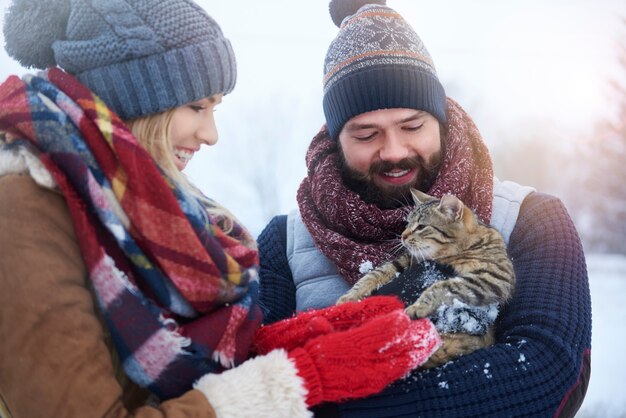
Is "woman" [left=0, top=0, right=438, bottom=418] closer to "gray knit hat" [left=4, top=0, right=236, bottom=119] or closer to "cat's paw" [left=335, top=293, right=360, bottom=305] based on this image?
"gray knit hat" [left=4, top=0, right=236, bottom=119]

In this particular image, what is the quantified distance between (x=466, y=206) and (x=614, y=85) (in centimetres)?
489

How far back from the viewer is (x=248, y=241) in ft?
5.08

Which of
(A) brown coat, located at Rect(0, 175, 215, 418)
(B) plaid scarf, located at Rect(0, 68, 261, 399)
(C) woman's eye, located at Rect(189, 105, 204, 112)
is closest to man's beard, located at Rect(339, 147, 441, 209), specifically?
(C) woman's eye, located at Rect(189, 105, 204, 112)

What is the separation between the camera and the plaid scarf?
1.10 m

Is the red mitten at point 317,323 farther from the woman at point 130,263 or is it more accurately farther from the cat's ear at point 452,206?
the cat's ear at point 452,206

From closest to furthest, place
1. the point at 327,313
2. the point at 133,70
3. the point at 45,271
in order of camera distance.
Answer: the point at 45,271 < the point at 133,70 < the point at 327,313

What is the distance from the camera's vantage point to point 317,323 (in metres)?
1.32

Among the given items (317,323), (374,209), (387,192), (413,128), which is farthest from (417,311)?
(413,128)

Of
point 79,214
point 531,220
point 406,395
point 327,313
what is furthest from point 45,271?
point 531,220

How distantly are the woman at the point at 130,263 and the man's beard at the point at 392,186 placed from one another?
2.81ft

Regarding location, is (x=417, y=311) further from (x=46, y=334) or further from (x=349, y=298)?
(x=46, y=334)

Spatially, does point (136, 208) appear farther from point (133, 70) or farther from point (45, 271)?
point (133, 70)

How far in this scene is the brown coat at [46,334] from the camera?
990 mm

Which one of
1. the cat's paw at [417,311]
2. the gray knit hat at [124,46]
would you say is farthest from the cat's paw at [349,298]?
the gray knit hat at [124,46]
